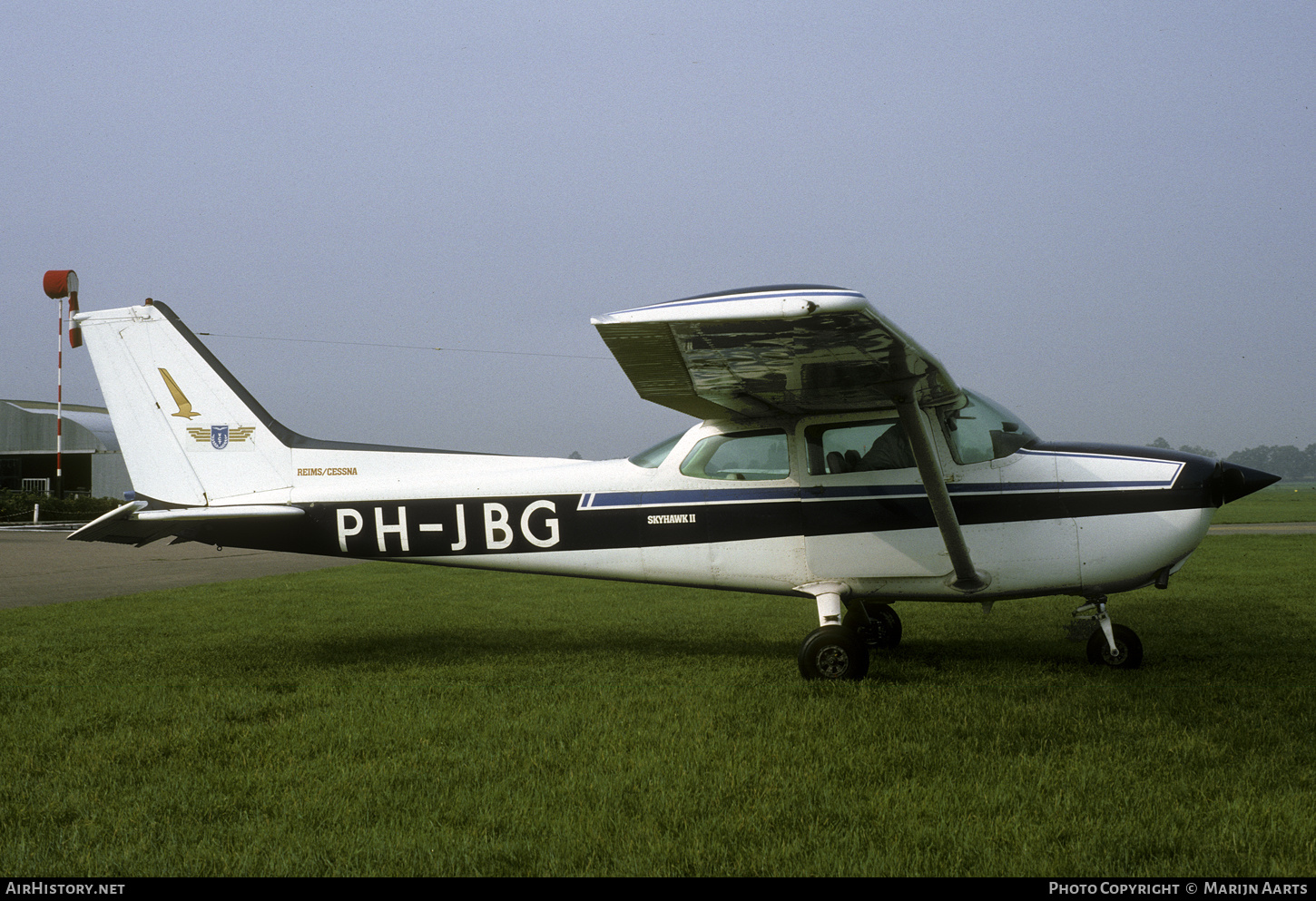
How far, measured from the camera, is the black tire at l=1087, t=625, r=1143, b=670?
21.2 ft

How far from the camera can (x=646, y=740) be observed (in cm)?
457

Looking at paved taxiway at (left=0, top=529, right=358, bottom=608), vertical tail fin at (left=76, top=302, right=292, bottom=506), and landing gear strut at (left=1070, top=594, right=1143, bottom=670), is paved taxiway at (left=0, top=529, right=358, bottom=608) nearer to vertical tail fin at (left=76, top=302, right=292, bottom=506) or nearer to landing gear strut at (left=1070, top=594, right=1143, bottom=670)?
vertical tail fin at (left=76, top=302, right=292, bottom=506)

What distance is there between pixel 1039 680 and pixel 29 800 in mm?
5810

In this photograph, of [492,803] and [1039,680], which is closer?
[492,803]

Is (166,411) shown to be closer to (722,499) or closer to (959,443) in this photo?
(722,499)

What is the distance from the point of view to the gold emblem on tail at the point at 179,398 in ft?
24.5

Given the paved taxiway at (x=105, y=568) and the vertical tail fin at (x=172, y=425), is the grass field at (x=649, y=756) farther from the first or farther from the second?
the paved taxiway at (x=105, y=568)

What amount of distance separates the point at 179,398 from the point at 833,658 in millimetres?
5888

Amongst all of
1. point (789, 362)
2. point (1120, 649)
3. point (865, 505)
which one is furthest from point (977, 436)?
point (789, 362)

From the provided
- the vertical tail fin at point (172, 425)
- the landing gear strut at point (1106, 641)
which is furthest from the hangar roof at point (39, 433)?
the landing gear strut at point (1106, 641)

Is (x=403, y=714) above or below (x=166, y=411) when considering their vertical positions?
below

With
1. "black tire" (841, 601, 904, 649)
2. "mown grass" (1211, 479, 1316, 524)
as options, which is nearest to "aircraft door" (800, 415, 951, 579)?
"black tire" (841, 601, 904, 649)

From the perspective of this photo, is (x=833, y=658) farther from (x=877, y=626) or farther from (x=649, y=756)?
(x=649, y=756)

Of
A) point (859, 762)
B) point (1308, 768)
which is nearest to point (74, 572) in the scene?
point (859, 762)
